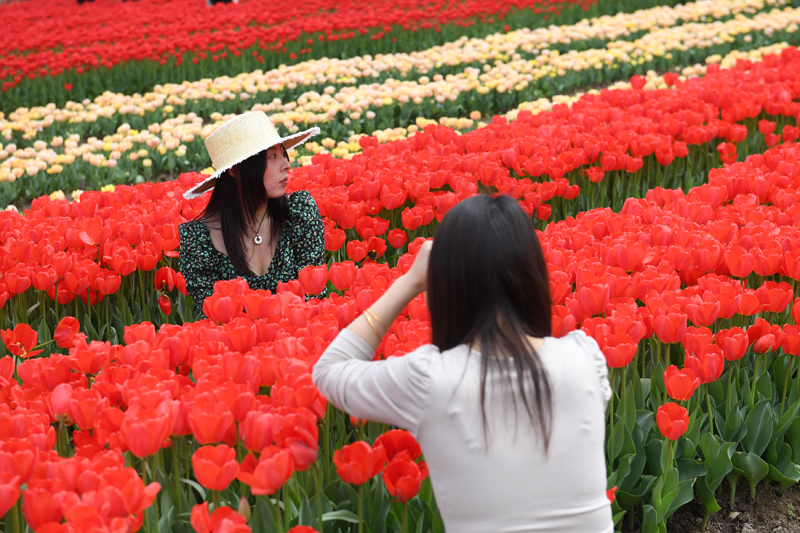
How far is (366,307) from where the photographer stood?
2393 mm

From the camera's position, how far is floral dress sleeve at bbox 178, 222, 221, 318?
3.35 m

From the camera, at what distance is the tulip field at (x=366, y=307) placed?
1.64 metres

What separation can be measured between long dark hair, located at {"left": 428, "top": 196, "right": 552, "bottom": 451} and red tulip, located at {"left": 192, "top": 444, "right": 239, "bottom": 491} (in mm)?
502

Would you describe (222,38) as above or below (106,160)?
above

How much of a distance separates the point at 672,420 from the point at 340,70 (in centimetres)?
881

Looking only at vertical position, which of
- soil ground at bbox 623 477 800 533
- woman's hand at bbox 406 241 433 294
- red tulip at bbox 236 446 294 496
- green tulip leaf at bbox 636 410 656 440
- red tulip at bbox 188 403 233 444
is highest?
woman's hand at bbox 406 241 433 294

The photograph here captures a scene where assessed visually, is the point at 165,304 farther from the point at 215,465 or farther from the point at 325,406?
the point at 215,465

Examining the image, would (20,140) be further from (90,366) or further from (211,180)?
(90,366)

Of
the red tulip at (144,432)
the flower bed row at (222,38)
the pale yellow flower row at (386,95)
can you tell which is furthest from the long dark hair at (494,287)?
the flower bed row at (222,38)

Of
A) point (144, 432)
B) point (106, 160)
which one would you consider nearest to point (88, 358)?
point (144, 432)

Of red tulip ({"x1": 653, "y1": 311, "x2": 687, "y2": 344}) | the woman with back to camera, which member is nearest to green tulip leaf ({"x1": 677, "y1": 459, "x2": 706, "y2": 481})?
red tulip ({"x1": 653, "y1": 311, "x2": 687, "y2": 344})

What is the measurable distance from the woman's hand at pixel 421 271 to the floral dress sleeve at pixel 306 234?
5.79 feet

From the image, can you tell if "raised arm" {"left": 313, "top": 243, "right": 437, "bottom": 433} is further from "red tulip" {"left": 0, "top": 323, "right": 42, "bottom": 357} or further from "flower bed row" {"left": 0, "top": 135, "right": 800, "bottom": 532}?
"red tulip" {"left": 0, "top": 323, "right": 42, "bottom": 357}

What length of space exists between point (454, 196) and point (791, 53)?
19.2 feet
